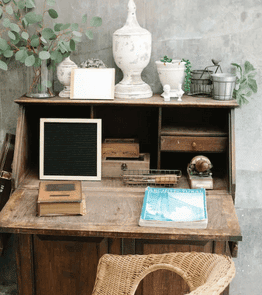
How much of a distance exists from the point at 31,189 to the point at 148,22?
4.08 feet

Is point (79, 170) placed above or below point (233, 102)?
below

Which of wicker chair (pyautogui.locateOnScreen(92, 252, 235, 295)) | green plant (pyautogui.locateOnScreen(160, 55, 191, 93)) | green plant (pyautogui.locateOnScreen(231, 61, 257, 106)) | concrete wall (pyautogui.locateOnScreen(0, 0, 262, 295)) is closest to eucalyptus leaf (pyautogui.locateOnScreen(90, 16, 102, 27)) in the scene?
concrete wall (pyautogui.locateOnScreen(0, 0, 262, 295))

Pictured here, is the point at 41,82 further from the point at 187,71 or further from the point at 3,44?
the point at 187,71

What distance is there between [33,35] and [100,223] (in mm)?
1233

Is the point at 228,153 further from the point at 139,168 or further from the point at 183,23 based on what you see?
the point at 183,23

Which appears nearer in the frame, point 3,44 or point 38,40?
point 38,40

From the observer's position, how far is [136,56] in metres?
2.54

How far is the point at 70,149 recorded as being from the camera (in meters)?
2.56

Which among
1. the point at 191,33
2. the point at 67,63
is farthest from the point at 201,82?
the point at 67,63

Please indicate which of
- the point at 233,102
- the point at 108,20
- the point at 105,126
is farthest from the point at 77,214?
the point at 108,20

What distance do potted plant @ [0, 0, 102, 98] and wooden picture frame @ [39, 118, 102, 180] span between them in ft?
0.73

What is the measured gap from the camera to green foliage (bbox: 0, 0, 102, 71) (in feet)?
8.28

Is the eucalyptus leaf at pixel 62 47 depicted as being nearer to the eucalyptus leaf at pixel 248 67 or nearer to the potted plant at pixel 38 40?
the potted plant at pixel 38 40

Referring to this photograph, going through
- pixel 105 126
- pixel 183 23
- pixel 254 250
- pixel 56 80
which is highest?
pixel 183 23
